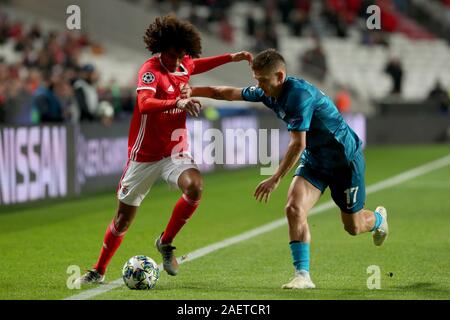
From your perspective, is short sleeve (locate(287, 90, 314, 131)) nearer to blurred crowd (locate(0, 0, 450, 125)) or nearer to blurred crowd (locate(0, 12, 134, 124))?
blurred crowd (locate(0, 12, 134, 124))

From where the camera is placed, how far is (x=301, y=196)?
28.8 feet

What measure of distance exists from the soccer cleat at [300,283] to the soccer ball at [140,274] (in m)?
1.05

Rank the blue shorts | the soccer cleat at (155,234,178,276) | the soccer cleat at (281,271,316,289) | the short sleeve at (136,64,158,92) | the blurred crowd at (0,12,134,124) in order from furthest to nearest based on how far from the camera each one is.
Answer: the blurred crowd at (0,12,134,124), the soccer cleat at (155,234,178,276), the blue shorts, the short sleeve at (136,64,158,92), the soccer cleat at (281,271,316,289)

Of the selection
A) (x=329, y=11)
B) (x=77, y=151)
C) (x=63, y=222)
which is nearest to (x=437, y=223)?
(x=63, y=222)

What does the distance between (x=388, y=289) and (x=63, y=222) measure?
6618 millimetres

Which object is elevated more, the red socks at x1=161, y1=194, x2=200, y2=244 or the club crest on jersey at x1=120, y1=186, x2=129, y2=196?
the club crest on jersey at x1=120, y1=186, x2=129, y2=196

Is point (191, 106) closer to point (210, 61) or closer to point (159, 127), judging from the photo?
point (159, 127)

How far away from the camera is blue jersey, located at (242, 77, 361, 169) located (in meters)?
8.48

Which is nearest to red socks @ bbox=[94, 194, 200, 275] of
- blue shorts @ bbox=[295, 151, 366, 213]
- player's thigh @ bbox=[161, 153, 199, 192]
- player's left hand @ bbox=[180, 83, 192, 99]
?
player's thigh @ bbox=[161, 153, 199, 192]

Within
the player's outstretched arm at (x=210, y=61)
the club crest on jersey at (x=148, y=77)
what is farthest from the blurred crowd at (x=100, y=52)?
the club crest on jersey at (x=148, y=77)

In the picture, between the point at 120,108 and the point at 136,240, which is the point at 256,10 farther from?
the point at 136,240

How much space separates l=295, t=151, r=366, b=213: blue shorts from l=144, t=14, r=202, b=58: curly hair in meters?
1.43

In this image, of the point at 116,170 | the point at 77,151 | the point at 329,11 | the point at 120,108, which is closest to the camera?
the point at 77,151

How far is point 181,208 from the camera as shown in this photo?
30.7ft
